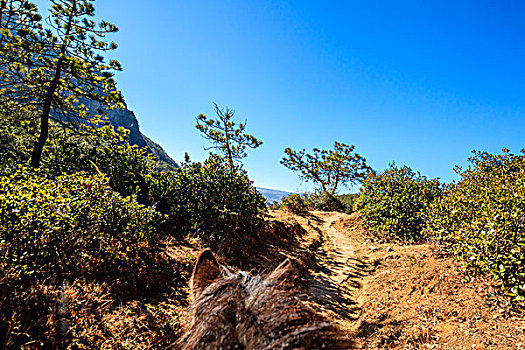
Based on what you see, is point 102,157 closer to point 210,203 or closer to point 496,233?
point 210,203

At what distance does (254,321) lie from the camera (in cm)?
109

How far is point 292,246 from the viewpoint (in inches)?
348

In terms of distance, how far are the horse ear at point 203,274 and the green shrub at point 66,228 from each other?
9.47 feet

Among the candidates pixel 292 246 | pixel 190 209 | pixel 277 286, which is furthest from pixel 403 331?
pixel 190 209

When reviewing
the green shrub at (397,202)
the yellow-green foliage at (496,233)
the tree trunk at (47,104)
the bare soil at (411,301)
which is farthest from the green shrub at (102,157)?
the green shrub at (397,202)

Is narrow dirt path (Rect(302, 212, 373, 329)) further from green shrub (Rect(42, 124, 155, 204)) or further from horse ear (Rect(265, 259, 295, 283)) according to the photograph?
green shrub (Rect(42, 124, 155, 204))

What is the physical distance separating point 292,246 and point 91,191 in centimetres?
637

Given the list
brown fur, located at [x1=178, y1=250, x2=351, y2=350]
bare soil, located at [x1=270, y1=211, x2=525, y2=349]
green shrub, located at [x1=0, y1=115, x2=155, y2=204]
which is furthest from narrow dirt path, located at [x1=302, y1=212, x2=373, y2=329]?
green shrub, located at [x1=0, y1=115, x2=155, y2=204]

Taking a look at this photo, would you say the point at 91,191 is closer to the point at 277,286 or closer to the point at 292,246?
the point at 277,286

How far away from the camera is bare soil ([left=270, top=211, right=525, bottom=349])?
3.63 meters

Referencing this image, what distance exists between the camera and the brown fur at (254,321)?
1.03 metres

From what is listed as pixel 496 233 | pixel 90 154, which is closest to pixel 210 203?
pixel 90 154

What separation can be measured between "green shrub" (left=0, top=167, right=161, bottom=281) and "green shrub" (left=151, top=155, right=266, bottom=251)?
5.70 ft

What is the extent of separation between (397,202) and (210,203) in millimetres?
7638
